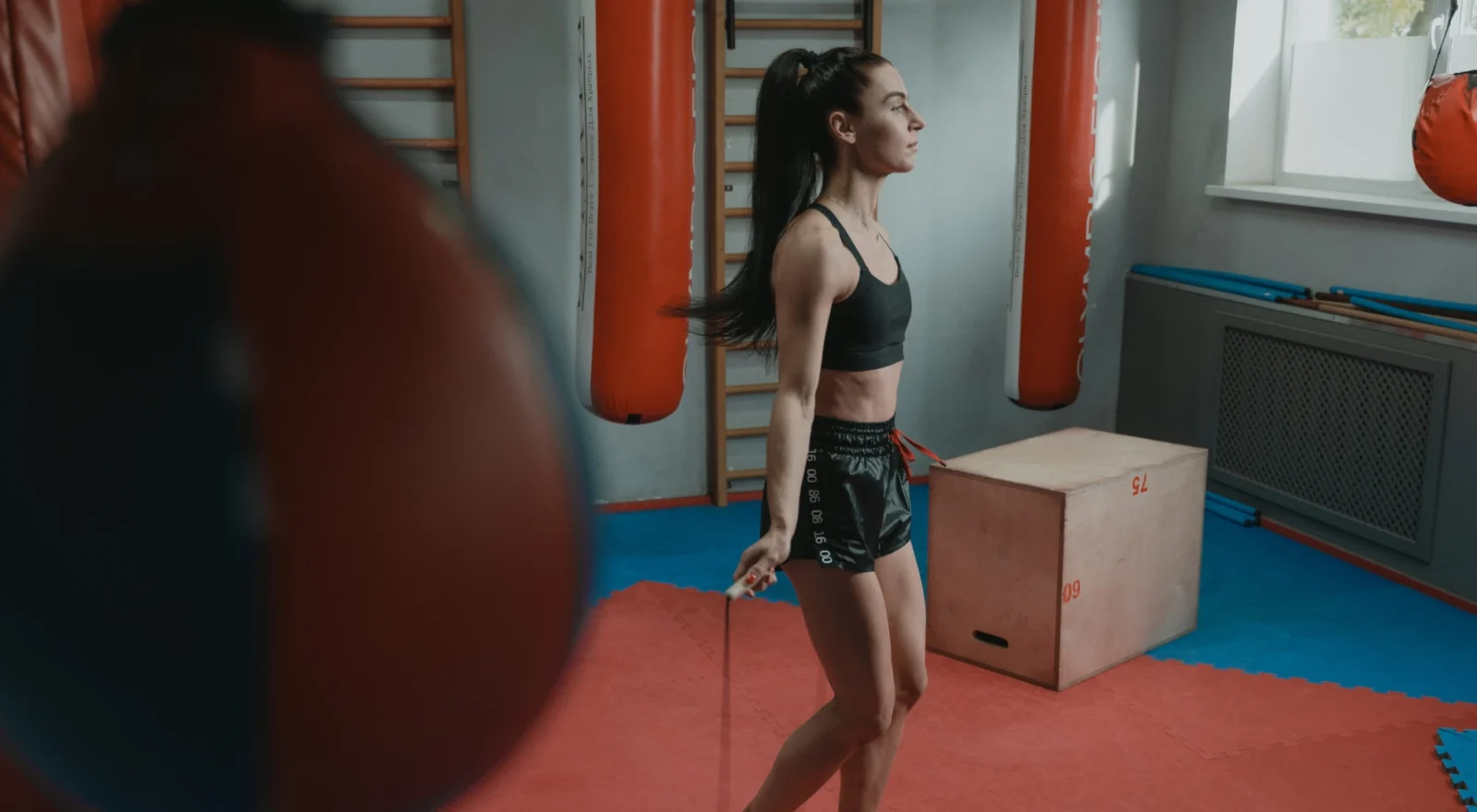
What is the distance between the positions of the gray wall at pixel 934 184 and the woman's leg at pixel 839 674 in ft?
8.71

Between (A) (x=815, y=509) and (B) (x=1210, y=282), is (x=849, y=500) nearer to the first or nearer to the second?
(A) (x=815, y=509)

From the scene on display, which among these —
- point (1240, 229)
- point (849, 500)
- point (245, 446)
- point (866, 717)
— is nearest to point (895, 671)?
point (866, 717)

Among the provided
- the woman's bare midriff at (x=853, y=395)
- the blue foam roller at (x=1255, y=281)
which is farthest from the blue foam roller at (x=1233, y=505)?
the woman's bare midriff at (x=853, y=395)

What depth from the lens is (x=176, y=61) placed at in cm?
36

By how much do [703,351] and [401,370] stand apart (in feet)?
16.9

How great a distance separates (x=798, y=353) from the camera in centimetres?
229

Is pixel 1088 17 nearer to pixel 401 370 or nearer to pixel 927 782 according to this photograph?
pixel 927 782

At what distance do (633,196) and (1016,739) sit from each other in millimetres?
1816

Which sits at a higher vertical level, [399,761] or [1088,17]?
[1088,17]

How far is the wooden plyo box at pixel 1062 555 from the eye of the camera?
3.69 metres

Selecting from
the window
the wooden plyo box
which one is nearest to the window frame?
the window

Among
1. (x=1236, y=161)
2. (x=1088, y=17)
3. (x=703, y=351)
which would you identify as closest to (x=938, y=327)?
(x=703, y=351)

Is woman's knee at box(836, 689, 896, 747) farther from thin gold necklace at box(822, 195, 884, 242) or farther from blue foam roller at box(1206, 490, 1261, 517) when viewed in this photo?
blue foam roller at box(1206, 490, 1261, 517)

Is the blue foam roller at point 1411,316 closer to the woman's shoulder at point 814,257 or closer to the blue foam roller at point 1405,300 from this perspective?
the blue foam roller at point 1405,300
